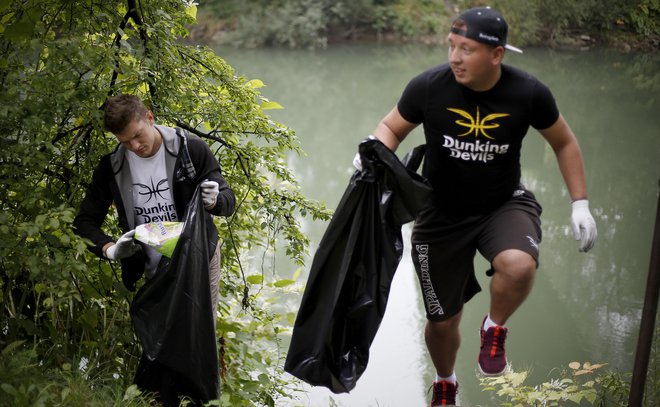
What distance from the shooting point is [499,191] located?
3.21 meters

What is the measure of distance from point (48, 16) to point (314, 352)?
213 centimetres

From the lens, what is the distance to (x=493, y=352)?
124 inches

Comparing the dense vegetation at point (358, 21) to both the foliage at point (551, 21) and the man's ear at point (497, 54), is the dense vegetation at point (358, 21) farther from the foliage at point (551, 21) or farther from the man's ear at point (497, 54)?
the man's ear at point (497, 54)

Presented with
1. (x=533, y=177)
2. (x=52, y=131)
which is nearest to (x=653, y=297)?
(x=52, y=131)

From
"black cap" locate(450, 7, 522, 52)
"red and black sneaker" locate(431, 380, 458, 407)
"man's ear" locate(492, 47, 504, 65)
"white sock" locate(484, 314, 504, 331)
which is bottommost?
"red and black sneaker" locate(431, 380, 458, 407)

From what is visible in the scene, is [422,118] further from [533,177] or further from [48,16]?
→ [533,177]

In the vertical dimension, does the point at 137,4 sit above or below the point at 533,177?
above

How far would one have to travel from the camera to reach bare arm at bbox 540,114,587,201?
3.11 m

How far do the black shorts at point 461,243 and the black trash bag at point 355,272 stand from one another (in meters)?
0.21

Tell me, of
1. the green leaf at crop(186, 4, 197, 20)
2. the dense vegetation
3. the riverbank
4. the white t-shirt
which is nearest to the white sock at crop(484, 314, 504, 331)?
the white t-shirt

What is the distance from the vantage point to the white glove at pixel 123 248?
3.07 metres

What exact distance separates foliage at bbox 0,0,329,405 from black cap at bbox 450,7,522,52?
147cm

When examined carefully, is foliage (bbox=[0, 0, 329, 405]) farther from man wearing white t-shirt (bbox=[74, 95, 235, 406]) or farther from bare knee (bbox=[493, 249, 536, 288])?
bare knee (bbox=[493, 249, 536, 288])

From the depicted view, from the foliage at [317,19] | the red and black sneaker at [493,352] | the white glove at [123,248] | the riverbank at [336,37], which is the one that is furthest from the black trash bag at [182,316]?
the foliage at [317,19]
